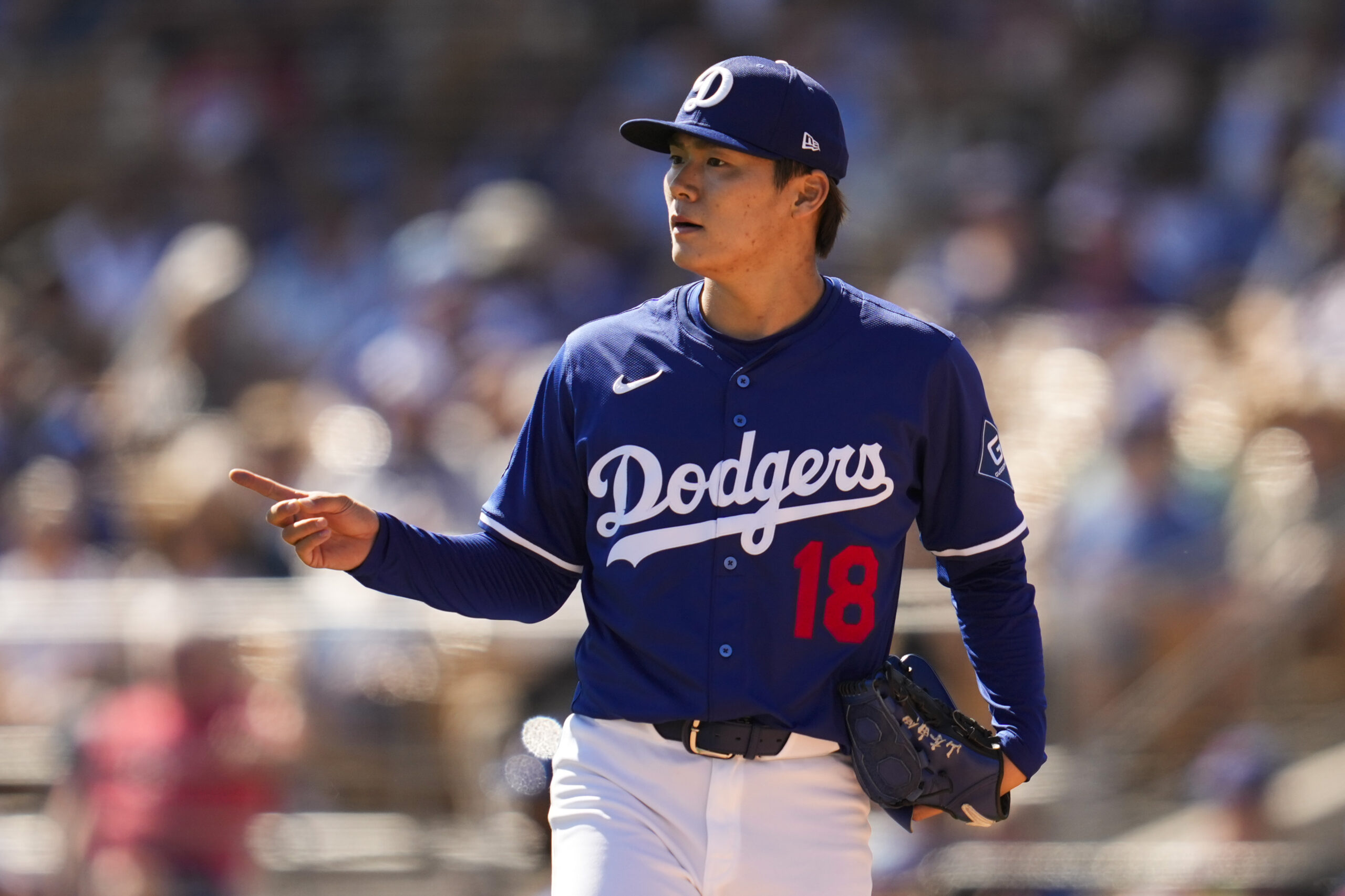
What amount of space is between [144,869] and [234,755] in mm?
460

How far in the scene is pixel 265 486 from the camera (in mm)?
3021

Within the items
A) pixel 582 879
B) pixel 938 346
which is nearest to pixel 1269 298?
pixel 938 346

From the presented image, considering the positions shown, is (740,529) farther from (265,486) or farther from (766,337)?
(265,486)

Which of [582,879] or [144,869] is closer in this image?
[582,879]

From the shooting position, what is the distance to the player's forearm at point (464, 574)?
305 centimetres

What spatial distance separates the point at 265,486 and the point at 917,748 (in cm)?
118

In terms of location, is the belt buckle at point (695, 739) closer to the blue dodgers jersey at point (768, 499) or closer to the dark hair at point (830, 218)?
the blue dodgers jersey at point (768, 499)

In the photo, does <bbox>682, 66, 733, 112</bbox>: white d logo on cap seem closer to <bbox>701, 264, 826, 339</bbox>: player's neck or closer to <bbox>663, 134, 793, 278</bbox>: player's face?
<bbox>663, 134, 793, 278</bbox>: player's face

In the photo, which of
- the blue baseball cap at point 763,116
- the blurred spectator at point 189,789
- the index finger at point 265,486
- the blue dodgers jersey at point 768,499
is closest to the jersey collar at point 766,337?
the blue dodgers jersey at point 768,499

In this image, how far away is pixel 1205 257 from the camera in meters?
8.26

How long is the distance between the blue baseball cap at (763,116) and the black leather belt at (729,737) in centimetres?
95

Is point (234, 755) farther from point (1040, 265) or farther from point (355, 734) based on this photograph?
point (1040, 265)

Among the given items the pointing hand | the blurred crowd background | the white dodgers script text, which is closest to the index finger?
the pointing hand

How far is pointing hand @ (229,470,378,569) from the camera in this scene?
293cm
